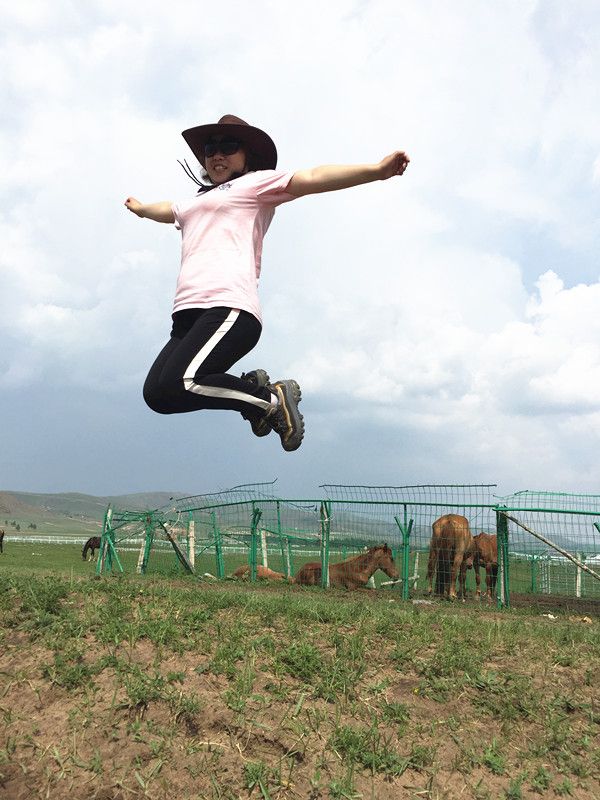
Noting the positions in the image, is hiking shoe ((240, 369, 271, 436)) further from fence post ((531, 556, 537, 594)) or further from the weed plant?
fence post ((531, 556, 537, 594))

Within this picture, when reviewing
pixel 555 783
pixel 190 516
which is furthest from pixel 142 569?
pixel 555 783

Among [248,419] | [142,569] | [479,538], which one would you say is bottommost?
[142,569]

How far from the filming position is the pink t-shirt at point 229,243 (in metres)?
4.66

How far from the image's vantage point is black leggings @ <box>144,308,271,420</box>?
4.51 meters

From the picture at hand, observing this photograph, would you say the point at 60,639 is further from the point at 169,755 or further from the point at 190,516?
the point at 190,516

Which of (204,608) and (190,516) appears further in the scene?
(190,516)

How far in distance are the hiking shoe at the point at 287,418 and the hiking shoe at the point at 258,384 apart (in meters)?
0.04

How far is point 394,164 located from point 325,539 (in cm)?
1173

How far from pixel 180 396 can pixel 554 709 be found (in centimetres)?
361

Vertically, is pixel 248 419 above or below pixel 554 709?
above

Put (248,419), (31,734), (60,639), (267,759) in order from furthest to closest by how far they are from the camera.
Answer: (60,639), (248,419), (31,734), (267,759)

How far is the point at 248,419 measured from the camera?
16.1 ft

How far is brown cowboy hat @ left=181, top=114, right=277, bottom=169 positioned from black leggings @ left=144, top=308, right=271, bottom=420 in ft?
4.07

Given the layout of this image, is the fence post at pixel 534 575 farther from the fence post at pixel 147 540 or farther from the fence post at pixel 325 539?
the fence post at pixel 147 540
